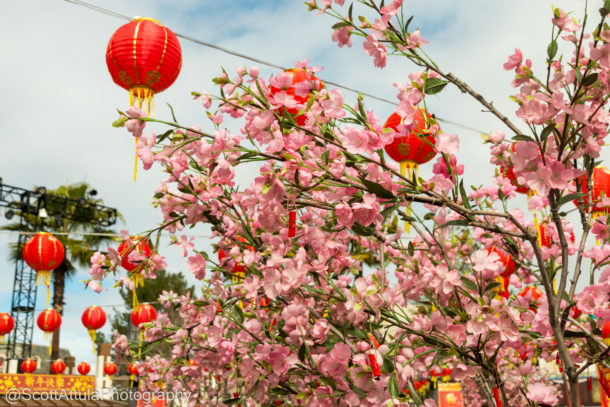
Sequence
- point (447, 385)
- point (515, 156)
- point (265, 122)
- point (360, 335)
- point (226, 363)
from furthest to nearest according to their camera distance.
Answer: point (447, 385) < point (226, 363) < point (360, 335) < point (265, 122) < point (515, 156)

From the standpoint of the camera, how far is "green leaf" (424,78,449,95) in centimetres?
153

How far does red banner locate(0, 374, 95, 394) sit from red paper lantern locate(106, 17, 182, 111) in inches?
437

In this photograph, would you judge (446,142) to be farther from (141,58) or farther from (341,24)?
(141,58)

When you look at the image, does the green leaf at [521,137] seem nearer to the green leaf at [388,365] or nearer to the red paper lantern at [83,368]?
the green leaf at [388,365]

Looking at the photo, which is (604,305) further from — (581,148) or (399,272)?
(399,272)

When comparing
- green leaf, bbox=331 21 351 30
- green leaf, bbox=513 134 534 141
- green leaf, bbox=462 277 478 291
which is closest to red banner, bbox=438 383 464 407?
green leaf, bbox=462 277 478 291

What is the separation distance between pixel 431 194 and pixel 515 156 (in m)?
0.25

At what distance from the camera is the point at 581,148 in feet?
4.99

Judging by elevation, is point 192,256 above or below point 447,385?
above

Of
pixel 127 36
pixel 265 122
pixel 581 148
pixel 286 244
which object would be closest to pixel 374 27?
pixel 265 122

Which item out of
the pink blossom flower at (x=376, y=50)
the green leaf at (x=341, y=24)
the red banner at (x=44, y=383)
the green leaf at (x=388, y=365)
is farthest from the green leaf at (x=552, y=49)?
the red banner at (x=44, y=383)

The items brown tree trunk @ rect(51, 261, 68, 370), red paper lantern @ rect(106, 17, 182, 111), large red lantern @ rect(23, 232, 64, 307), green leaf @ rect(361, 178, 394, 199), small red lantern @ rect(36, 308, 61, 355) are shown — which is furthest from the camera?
brown tree trunk @ rect(51, 261, 68, 370)

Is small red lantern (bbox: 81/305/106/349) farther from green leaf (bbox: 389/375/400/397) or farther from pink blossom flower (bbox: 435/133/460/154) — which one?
pink blossom flower (bbox: 435/133/460/154)

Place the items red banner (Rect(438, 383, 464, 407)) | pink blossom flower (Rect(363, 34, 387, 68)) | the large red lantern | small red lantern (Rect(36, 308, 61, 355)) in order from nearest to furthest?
pink blossom flower (Rect(363, 34, 387, 68)) → red banner (Rect(438, 383, 464, 407)) → the large red lantern → small red lantern (Rect(36, 308, 61, 355))
